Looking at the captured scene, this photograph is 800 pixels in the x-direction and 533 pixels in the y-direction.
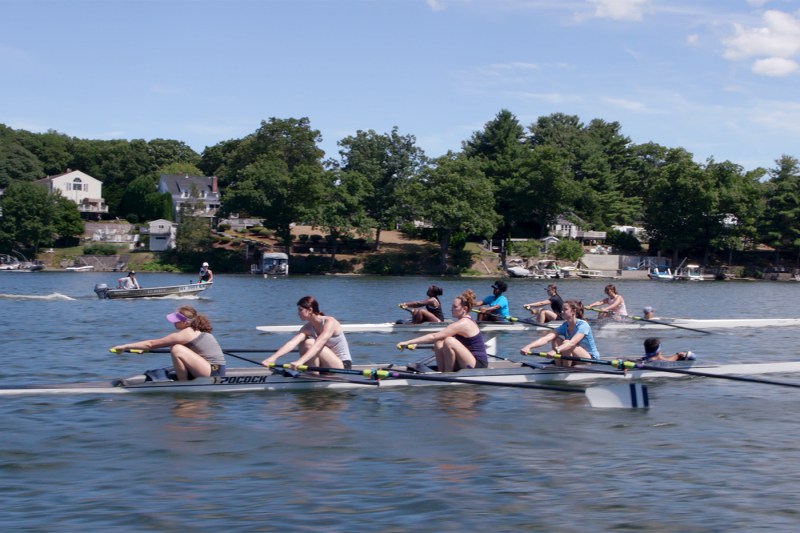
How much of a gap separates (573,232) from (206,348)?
79969 millimetres

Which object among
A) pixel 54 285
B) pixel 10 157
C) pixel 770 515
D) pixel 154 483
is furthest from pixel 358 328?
pixel 10 157

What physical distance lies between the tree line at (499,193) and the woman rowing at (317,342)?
65.0m

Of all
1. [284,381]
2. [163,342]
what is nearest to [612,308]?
[284,381]

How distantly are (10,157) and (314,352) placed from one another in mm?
109447

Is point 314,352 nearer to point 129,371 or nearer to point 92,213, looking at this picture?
point 129,371

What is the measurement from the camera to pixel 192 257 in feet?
271

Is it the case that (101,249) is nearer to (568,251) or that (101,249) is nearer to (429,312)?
(568,251)

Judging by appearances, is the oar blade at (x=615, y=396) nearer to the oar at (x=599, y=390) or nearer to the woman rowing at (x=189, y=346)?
the oar at (x=599, y=390)

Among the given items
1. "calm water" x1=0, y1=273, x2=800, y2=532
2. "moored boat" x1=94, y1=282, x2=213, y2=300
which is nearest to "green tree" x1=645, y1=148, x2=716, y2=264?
"moored boat" x1=94, y1=282, x2=213, y2=300

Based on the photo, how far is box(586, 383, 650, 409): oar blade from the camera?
13.7 meters

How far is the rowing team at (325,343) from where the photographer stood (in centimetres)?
1362

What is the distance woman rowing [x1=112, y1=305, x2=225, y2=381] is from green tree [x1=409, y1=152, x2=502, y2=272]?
65.8 metres

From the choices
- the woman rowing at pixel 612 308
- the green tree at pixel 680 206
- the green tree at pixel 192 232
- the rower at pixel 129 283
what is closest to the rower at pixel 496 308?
the woman rowing at pixel 612 308

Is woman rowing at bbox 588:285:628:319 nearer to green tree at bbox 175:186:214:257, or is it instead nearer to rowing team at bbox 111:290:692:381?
rowing team at bbox 111:290:692:381
